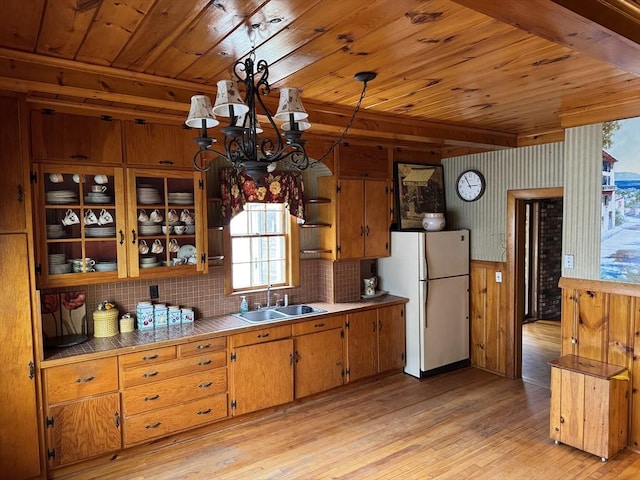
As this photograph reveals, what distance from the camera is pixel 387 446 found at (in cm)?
337

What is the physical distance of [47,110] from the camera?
2.96m

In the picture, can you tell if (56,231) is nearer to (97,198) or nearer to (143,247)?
(97,198)

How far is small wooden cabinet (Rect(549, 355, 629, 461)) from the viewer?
122 inches

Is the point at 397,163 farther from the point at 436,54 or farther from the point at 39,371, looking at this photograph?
the point at 39,371

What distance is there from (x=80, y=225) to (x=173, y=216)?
2.16 feet

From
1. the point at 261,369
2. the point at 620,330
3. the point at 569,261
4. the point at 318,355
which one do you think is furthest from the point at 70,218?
the point at 620,330

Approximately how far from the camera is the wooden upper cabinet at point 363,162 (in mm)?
4430

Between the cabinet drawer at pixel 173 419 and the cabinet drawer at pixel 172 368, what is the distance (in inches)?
9.7

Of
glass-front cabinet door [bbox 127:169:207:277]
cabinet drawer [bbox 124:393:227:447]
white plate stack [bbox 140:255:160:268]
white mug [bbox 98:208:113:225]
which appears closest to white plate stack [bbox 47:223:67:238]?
white mug [bbox 98:208:113:225]

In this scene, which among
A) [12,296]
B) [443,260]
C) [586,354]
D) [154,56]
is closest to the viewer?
[154,56]

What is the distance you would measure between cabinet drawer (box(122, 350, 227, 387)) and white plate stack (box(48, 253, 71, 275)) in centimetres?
83

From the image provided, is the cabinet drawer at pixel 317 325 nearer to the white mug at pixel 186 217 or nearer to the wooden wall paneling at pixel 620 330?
the white mug at pixel 186 217

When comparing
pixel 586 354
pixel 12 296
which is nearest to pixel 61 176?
pixel 12 296

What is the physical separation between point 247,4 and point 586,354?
352 cm
